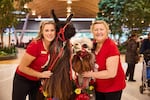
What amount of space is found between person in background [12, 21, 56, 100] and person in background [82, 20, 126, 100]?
44 cm

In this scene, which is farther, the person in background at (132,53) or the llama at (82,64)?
the person in background at (132,53)

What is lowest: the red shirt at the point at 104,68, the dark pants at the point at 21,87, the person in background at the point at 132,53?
the person in background at the point at 132,53

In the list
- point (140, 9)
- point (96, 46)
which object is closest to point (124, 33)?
point (140, 9)

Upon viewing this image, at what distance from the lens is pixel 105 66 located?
3.25 meters

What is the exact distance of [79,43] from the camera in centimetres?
294

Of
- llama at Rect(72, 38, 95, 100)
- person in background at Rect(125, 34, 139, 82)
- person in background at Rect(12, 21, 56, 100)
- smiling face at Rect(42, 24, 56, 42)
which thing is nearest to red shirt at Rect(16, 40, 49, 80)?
person in background at Rect(12, 21, 56, 100)

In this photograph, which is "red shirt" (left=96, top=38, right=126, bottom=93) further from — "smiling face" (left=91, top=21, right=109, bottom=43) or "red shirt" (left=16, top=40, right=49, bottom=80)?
"red shirt" (left=16, top=40, right=49, bottom=80)

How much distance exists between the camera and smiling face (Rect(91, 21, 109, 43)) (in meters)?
3.23

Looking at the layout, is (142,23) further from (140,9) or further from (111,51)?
(111,51)

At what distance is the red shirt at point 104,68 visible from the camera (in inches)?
128

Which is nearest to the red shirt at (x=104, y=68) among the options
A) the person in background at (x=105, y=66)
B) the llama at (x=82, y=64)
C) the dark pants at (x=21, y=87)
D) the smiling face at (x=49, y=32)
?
the person in background at (x=105, y=66)

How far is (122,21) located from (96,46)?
2225 cm

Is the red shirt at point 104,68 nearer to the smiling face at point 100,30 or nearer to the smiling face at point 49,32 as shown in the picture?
the smiling face at point 100,30

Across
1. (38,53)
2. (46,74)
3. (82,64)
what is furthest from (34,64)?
(82,64)
